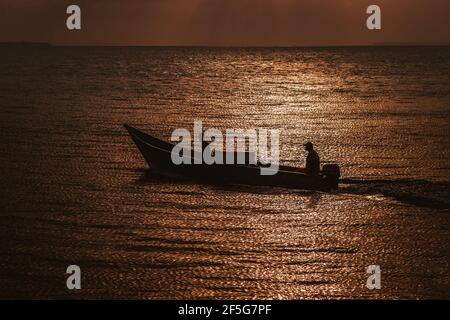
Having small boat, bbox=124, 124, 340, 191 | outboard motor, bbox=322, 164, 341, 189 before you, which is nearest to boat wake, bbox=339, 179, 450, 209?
outboard motor, bbox=322, 164, 341, 189

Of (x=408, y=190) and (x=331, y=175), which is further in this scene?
(x=408, y=190)

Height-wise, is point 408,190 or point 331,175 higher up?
point 331,175

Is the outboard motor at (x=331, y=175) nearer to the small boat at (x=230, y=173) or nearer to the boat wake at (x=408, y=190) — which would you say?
the small boat at (x=230, y=173)

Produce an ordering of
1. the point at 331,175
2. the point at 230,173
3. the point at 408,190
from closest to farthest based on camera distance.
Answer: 1. the point at 331,175
2. the point at 408,190
3. the point at 230,173

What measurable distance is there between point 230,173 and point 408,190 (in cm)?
570

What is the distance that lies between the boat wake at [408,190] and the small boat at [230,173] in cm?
101

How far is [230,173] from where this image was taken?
90.3ft

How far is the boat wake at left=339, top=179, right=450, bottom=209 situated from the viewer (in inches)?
992

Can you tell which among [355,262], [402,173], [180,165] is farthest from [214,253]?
[402,173]

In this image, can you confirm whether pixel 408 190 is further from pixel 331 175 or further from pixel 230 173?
pixel 230 173

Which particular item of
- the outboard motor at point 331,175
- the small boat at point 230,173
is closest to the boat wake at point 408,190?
the outboard motor at point 331,175

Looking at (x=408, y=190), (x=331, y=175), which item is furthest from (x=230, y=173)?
(x=408, y=190)

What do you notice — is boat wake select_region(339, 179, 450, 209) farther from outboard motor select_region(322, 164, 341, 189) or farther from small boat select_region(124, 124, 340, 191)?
small boat select_region(124, 124, 340, 191)

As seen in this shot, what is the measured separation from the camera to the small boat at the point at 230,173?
26.3 meters
